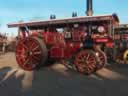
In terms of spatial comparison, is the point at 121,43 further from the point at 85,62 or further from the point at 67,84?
the point at 67,84

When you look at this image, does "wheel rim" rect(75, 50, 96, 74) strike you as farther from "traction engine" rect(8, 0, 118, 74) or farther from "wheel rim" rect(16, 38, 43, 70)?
"wheel rim" rect(16, 38, 43, 70)

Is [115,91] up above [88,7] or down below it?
below

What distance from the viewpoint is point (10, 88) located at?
33.5ft

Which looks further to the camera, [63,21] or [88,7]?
Result: [88,7]

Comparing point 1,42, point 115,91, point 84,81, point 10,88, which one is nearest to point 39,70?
point 84,81

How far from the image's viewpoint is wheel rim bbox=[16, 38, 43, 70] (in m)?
→ 15.2

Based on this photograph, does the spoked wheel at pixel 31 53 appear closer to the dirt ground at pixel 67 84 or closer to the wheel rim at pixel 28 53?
the wheel rim at pixel 28 53

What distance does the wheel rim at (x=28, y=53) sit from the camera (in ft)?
49.9

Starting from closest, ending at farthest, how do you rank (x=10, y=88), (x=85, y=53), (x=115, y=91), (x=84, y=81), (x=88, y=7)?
(x=115, y=91) < (x=10, y=88) < (x=84, y=81) < (x=85, y=53) < (x=88, y=7)

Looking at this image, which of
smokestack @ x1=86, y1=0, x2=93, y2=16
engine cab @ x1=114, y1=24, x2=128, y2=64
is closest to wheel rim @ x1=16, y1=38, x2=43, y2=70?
engine cab @ x1=114, y1=24, x2=128, y2=64

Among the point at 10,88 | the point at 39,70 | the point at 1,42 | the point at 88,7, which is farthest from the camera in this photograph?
the point at 1,42

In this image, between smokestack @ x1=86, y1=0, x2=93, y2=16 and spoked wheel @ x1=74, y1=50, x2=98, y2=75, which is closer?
spoked wheel @ x1=74, y1=50, x2=98, y2=75

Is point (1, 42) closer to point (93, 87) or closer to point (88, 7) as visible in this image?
point (88, 7)

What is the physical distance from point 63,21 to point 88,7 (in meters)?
4.40
